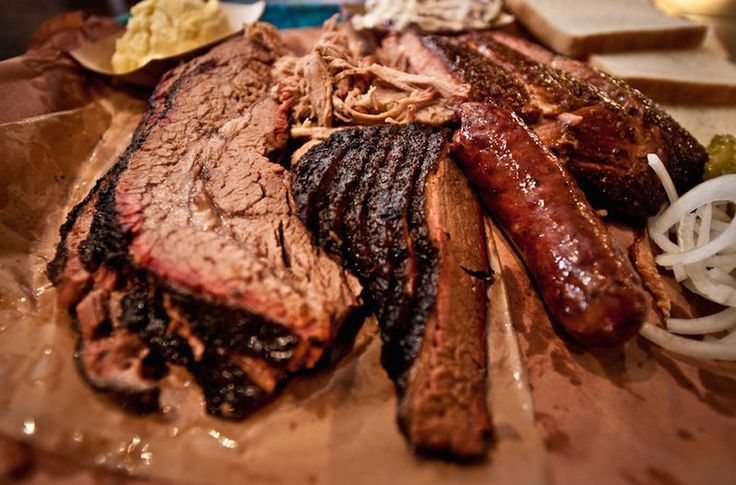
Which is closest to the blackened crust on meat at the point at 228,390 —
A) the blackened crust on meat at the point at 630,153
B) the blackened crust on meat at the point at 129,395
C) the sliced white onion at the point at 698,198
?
the blackened crust on meat at the point at 129,395

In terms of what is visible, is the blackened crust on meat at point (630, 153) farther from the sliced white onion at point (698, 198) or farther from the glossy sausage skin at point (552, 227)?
the glossy sausage skin at point (552, 227)

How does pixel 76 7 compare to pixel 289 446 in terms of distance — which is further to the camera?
pixel 76 7

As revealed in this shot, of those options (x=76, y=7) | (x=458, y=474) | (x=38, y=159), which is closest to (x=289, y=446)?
(x=458, y=474)

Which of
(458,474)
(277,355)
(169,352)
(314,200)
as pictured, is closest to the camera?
(458,474)

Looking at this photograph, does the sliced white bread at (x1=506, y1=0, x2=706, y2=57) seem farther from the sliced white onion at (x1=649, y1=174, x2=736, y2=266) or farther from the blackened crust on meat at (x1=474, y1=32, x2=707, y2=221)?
the sliced white onion at (x1=649, y1=174, x2=736, y2=266)

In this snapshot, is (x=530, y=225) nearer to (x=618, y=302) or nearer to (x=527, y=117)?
(x=618, y=302)

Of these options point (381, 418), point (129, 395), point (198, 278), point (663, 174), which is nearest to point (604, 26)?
point (663, 174)

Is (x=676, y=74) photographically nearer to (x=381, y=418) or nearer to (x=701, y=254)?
(x=701, y=254)
